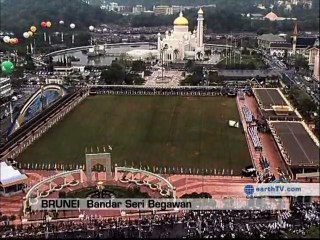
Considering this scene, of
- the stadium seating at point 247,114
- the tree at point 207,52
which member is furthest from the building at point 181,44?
the stadium seating at point 247,114

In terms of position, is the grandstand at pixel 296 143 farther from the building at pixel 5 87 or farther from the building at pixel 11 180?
the building at pixel 5 87

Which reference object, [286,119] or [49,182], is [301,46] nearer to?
[286,119]

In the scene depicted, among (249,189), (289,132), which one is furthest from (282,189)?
(289,132)

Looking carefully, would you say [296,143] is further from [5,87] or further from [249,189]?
[5,87]

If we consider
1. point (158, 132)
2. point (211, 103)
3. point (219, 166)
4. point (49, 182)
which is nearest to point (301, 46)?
point (211, 103)

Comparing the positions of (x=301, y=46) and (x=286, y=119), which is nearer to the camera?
(x=286, y=119)

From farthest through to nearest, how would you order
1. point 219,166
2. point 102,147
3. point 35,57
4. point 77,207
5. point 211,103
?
point 35,57
point 211,103
point 102,147
point 219,166
point 77,207
